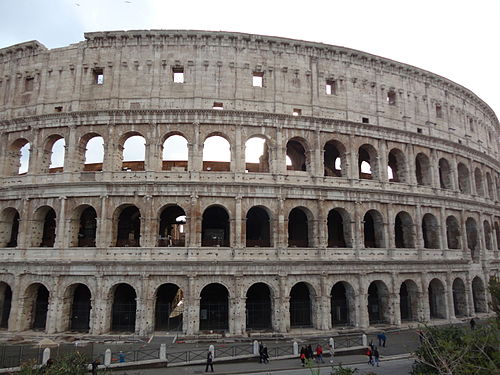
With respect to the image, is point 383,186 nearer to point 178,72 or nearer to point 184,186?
point 184,186

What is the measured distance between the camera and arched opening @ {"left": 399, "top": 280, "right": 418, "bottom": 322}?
24469 millimetres

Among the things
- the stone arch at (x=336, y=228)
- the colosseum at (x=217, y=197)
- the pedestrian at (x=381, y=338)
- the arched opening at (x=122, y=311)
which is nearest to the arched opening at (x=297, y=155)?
the colosseum at (x=217, y=197)

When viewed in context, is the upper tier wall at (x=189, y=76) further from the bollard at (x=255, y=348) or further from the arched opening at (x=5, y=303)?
the bollard at (x=255, y=348)

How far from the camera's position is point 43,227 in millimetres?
23172

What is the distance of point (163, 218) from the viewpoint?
83.7 feet

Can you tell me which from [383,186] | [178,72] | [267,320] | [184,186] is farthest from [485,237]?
[178,72]

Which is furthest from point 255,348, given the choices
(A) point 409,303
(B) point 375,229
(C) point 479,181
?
(C) point 479,181

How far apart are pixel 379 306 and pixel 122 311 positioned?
55.8 ft

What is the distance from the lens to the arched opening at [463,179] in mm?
29781

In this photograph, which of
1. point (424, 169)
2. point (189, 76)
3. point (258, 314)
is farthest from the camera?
point (424, 169)

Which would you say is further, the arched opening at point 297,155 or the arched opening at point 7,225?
the arched opening at point 297,155

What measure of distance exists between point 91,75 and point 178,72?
19.1 ft

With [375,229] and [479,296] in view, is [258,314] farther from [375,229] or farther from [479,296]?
[479,296]

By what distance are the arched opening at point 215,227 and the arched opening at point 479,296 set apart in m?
20.6
